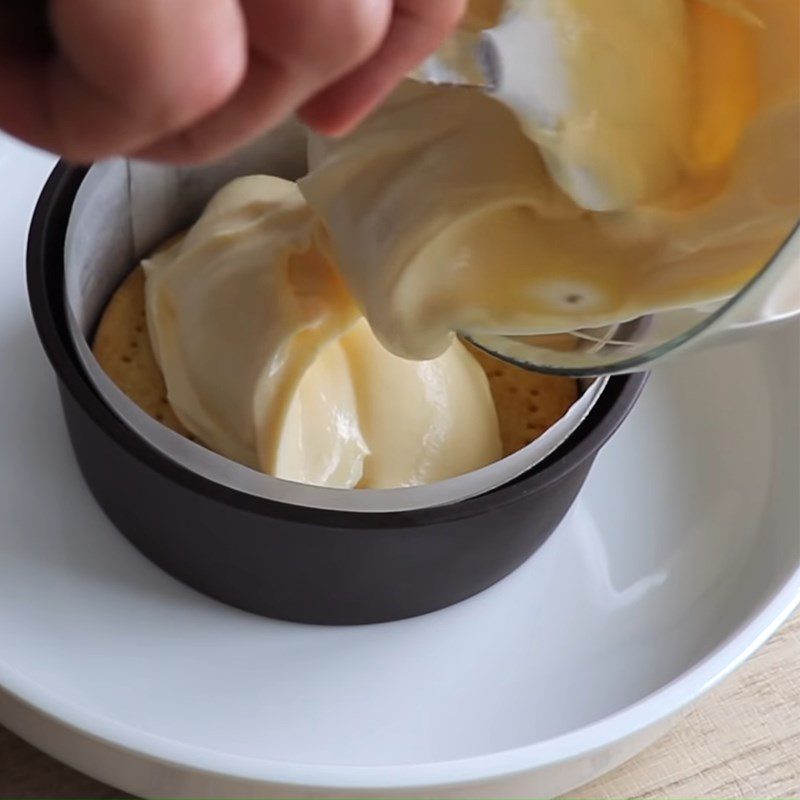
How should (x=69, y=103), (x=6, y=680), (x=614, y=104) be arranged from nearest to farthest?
(x=69, y=103), (x=614, y=104), (x=6, y=680)

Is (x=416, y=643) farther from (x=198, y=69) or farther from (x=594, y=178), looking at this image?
(x=198, y=69)

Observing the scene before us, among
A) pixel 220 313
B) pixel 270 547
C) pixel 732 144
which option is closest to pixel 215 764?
pixel 270 547

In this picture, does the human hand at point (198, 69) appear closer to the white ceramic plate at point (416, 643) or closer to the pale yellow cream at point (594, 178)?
the pale yellow cream at point (594, 178)

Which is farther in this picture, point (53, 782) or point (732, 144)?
point (53, 782)

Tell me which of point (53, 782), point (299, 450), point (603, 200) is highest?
point (603, 200)

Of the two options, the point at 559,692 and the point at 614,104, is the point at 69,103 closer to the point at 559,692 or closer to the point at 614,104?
Result: the point at 614,104

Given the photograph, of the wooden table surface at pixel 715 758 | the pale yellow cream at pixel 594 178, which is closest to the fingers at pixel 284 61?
the pale yellow cream at pixel 594 178

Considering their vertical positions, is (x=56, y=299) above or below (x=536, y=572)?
above
